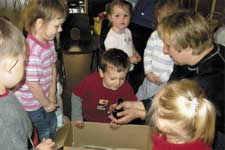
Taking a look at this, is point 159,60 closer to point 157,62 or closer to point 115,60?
point 157,62

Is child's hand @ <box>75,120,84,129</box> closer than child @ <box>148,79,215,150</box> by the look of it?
No

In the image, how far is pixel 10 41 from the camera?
1.31 metres

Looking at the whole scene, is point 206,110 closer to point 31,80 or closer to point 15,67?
point 15,67

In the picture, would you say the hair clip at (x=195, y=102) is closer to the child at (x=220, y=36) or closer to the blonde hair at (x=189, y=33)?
the blonde hair at (x=189, y=33)

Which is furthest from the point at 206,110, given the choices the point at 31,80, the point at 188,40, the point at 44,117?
the point at 44,117

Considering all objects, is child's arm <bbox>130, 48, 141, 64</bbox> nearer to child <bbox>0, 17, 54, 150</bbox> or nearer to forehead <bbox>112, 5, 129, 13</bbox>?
forehead <bbox>112, 5, 129, 13</bbox>

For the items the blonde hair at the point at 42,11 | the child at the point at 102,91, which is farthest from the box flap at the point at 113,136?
the blonde hair at the point at 42,11

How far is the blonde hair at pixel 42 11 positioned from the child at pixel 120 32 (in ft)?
2.46

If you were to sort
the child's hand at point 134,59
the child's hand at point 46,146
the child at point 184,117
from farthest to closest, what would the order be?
the child's hand at point 134,59, the child's hand at point 46,146, the child at point 184,117

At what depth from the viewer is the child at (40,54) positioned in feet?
6.45

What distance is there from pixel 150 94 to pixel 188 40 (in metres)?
0.90

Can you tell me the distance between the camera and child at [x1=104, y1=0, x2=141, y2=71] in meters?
2.77

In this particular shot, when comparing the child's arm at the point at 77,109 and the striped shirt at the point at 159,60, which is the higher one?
the striped shirt at the point at 159,60

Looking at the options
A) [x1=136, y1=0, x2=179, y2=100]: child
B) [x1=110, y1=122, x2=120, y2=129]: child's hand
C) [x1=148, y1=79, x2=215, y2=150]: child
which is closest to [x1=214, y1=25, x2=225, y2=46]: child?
[x1=136, y1=0, x2=179, y2=100]: child
